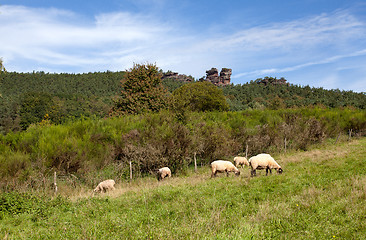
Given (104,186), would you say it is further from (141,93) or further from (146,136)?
(141,93)

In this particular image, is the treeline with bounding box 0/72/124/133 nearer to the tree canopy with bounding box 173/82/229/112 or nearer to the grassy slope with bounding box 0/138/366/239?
the tree canopy with bounding box 173/82/229/112

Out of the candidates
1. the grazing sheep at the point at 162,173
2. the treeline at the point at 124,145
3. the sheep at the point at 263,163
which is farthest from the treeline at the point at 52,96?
the sheep at the point at 263,163

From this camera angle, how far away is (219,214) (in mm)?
6465

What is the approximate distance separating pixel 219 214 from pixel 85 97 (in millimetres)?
82792

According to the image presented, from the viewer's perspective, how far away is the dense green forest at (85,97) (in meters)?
57.1

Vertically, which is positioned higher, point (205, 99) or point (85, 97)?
point (85, 97)

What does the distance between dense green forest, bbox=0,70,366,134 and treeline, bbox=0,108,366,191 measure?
13120mm

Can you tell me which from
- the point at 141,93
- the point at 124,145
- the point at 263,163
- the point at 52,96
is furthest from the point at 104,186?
the point at 52,96

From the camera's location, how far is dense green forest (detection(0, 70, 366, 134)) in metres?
57.1

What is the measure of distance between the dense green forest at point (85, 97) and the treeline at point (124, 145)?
13120mm

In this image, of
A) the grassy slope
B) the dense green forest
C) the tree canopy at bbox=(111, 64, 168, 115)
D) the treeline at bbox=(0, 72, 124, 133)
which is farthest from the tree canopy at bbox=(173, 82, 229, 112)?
the grassy slope

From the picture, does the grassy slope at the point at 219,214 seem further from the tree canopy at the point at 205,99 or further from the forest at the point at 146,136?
the tree canopy at the point at 205,99

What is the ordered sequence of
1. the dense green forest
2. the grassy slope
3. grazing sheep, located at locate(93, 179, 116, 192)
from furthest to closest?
the dense green forest → grazing sheep, located at locate(93, 179, 116, 192) → the grassy slope

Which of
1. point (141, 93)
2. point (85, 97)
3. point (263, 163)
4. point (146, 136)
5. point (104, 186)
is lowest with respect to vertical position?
point (104, 186)
